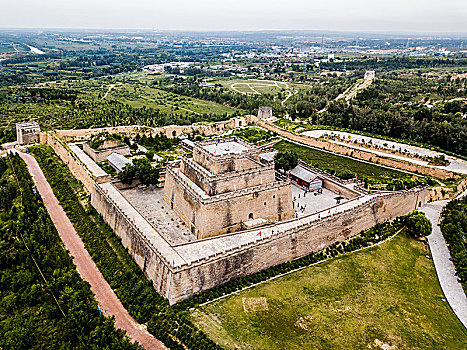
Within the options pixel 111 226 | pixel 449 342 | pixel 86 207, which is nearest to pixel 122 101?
pixel 86 207

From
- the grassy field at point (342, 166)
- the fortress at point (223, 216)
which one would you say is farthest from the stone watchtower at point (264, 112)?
the fortress at point (223, 216)

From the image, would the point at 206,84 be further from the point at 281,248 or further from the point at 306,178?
the point at 281,248

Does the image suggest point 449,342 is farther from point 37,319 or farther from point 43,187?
point 43,187

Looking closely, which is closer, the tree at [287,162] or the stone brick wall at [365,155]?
the tree at [287,162]

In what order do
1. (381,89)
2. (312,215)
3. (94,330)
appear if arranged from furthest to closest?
(381,89) < (312,215) < (94,330)

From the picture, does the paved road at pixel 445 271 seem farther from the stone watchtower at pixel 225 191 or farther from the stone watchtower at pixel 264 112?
the stone watchtower at pixel 264 112

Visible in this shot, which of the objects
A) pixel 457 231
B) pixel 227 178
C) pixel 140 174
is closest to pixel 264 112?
pixel 140 174
